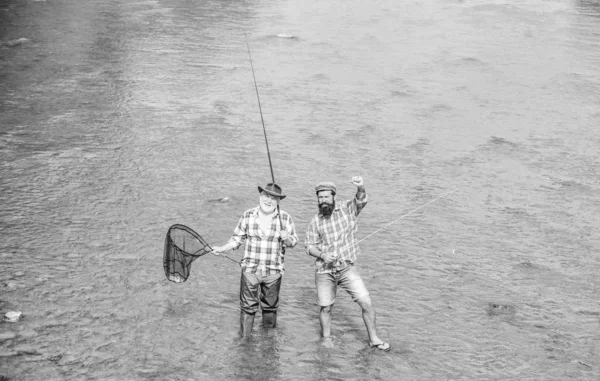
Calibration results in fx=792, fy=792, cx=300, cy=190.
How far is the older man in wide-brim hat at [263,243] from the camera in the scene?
25.2 feet

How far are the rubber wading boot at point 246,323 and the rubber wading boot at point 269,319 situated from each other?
228 mm

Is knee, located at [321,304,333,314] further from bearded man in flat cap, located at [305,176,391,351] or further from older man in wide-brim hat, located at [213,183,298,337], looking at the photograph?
older man in wide-brim hat, located at [213,183,298,337]

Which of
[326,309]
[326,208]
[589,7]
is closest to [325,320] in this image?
[326,309]

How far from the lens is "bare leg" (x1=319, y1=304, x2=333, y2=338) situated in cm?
796

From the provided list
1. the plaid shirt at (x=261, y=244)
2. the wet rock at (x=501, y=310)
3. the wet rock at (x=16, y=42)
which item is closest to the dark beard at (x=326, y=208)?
the plaid shirt at (x=261, y=244)

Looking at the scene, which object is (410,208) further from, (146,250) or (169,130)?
(169,130)

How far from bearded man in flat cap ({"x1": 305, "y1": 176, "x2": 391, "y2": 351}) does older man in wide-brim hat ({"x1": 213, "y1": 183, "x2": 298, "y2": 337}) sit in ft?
0.86

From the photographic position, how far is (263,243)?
7695mm

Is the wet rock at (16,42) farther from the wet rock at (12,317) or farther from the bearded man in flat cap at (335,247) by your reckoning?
the bearded man in flat cap at (335,247)

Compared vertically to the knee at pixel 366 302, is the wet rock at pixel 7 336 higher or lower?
lower

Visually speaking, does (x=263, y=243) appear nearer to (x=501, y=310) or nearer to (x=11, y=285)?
(x=501, y=310)

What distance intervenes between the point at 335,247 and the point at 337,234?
0.42 ft

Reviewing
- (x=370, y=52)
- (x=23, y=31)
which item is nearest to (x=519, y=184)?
(x=370, y=52)

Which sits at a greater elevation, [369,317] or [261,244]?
[261,244]
